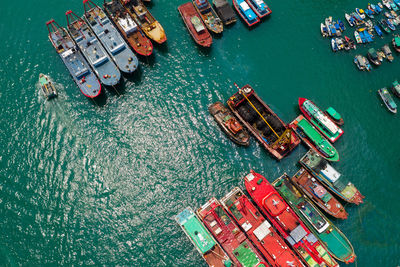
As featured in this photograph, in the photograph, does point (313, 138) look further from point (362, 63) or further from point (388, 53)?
point (388, 53)

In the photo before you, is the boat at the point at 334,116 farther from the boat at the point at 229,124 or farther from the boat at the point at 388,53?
the boat at the point at 388,53

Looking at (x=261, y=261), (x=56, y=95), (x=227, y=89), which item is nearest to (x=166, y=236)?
(x=261, y=261)

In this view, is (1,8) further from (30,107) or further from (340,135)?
(340,135)

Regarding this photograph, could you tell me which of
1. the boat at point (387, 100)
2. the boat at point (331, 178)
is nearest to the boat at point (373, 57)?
the boat at point (387, 100)

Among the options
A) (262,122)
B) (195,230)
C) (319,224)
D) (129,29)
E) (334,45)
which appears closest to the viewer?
(195,230)

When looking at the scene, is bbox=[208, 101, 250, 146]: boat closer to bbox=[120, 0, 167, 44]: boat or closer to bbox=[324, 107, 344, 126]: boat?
bbox=[324, 107, 344, 126]: boat

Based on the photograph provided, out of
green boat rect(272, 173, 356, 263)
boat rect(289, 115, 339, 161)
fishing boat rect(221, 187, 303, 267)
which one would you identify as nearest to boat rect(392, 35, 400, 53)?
boat rect(289, 115, 339, 161)

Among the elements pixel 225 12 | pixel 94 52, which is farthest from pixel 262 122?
pixel 94 52

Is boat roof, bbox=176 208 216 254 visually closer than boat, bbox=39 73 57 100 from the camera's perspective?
Yes
